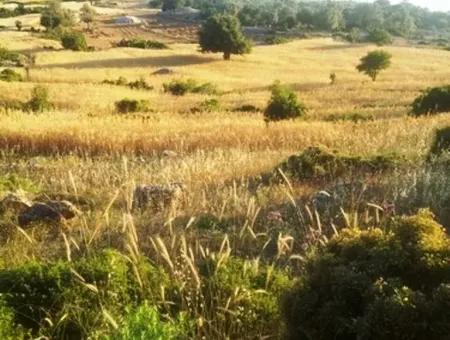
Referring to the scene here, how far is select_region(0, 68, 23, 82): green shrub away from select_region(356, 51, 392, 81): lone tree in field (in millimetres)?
28427

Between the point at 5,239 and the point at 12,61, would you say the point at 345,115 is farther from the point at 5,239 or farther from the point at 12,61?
the point at 12,61

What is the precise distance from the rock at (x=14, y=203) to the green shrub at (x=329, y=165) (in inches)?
149

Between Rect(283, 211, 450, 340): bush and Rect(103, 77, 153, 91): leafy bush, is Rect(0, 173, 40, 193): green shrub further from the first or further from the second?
Rect(103, 77, 153, 91): leafy bush

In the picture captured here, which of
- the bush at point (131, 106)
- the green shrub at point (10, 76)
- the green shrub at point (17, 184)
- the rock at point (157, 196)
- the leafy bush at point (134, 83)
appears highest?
the rock at point (157, 196)

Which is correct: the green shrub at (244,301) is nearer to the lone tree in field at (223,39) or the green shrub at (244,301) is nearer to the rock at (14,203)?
the rock at (14,203)

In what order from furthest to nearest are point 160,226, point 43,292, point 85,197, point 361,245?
point 85,197, point 160,226, point 43,292, point 361,245

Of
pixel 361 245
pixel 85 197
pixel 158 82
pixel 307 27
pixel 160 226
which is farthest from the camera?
pixel 307 27

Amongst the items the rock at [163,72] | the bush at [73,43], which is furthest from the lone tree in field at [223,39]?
the bush at [73,43]

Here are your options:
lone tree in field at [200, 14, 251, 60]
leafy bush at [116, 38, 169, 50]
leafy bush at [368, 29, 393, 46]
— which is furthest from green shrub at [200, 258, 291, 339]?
leafy bush at [368, 29, 393, 46]

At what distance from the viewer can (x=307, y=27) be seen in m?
131

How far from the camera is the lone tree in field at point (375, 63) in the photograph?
57781mm

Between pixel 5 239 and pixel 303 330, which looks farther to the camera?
pixel 5 239

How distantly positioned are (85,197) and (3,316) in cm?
410

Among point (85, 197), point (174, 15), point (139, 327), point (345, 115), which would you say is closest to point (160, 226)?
point (85, 197)
